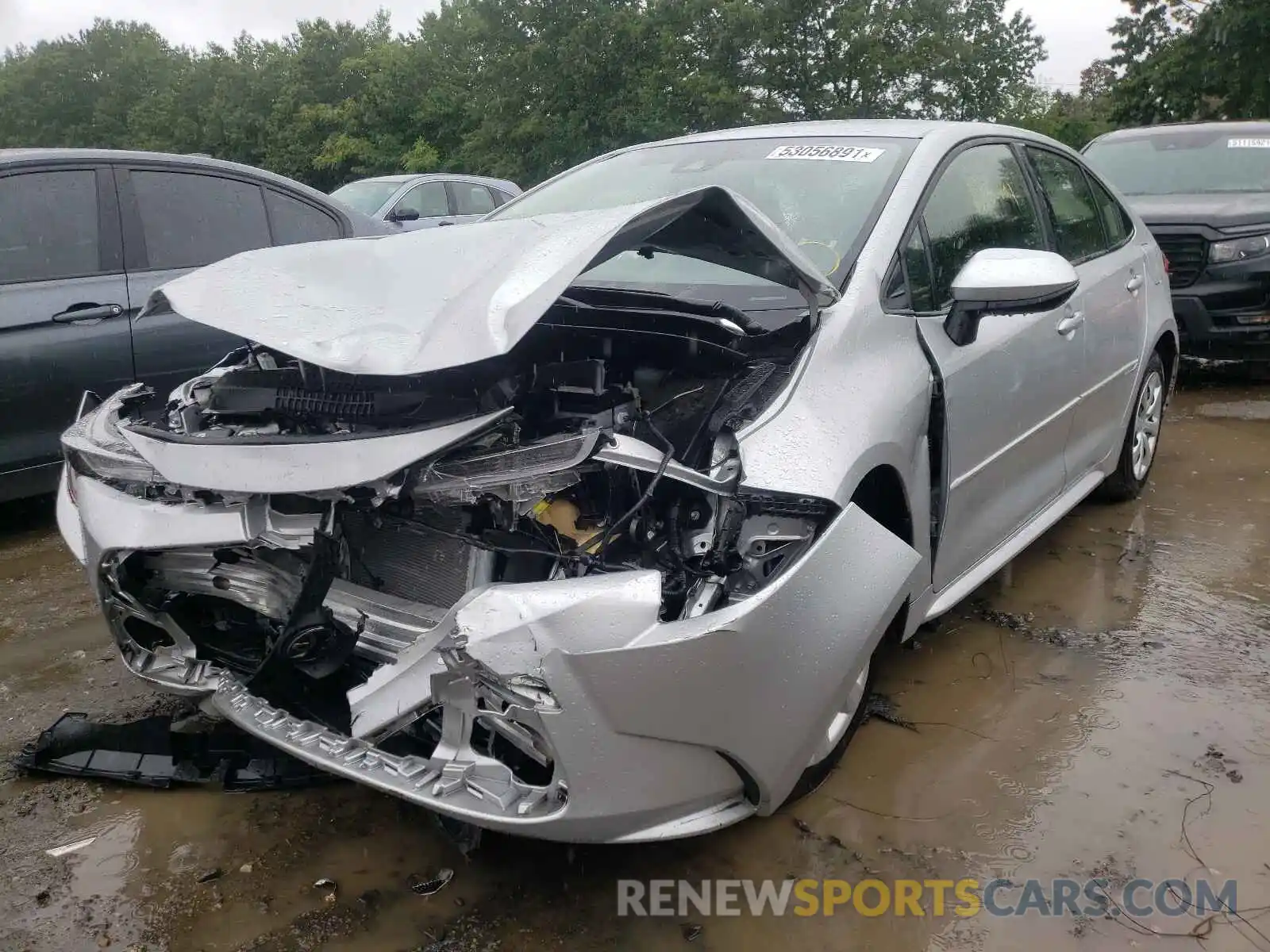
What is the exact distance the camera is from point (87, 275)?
14.5 feet

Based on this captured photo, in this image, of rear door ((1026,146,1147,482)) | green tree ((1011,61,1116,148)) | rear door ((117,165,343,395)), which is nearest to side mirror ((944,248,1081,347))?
rear door ((1026,146,1147,482))

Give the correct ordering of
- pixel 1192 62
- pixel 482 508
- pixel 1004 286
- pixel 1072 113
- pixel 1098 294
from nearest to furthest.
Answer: pixel 482 508
pixel 1004 286
pixel 1098 294
pixel 1192 62
pixel 1072 113

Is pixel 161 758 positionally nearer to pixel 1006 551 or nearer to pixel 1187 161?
pixel 1006 551

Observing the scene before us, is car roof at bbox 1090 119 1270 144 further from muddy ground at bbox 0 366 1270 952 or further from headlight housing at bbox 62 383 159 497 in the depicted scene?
headlight housing at bbox 62 383 159 497

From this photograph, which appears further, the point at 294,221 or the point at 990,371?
the point at 294,221

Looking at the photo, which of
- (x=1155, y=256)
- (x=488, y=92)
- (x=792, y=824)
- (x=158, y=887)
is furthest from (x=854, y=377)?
(x=488, y=92)

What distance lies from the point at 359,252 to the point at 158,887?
5.22 feet

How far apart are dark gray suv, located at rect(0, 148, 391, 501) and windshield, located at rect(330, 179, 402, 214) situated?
5278mm

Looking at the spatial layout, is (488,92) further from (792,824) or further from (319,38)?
(792,824)

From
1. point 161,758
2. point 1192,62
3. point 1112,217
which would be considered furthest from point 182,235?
point 1192,62

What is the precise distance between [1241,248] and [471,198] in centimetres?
732

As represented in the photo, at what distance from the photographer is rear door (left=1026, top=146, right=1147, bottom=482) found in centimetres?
369

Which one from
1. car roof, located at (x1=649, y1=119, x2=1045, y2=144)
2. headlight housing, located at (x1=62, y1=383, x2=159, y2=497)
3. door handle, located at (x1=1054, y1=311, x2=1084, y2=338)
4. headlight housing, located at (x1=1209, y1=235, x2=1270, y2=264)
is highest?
car roof, located at (x1=649, y1=119, x2=1045, y2=144)

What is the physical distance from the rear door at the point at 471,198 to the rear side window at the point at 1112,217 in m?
7.39
